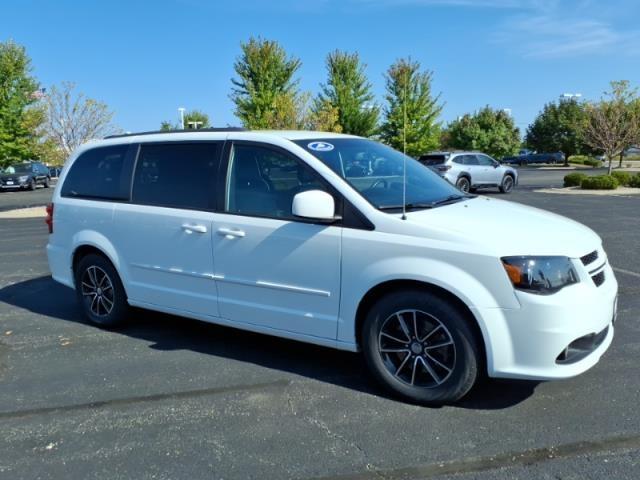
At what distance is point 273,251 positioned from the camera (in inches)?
158

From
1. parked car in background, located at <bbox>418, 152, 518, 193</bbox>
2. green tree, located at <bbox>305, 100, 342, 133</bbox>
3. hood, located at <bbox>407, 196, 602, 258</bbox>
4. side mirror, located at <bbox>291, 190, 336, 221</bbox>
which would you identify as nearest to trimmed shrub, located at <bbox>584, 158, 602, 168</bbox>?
parked car in background, located at <bbox>418, 152, 518, 193</bbox>

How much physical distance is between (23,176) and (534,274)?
3393cm

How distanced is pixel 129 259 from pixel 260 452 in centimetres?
A: 254

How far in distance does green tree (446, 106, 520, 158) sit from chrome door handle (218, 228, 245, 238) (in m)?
46.6

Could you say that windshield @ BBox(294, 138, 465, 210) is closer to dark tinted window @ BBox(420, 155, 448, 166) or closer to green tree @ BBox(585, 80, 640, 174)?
dark tinted window @ BBox(420, 155, 448, 166)

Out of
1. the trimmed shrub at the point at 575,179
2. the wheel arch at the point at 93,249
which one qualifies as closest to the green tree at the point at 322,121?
the trimmed shrub at the point at 575,179

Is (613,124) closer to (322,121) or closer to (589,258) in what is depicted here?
(322,121)

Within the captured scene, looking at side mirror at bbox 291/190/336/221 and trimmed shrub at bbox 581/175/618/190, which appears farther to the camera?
trimmed shrub at bbox 581/175/618/190

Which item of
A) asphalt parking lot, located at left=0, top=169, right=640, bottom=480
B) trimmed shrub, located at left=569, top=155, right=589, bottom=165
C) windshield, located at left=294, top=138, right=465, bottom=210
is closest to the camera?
asphalt parking lot, located at left=0, top=169, right=640, bottom=480

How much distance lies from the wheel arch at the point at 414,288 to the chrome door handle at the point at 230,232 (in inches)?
42.9

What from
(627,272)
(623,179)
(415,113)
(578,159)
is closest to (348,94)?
(415,113)

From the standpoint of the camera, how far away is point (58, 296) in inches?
267

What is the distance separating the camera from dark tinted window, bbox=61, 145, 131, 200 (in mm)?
5125

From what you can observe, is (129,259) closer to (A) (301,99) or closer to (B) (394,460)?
(B) (394,460)
